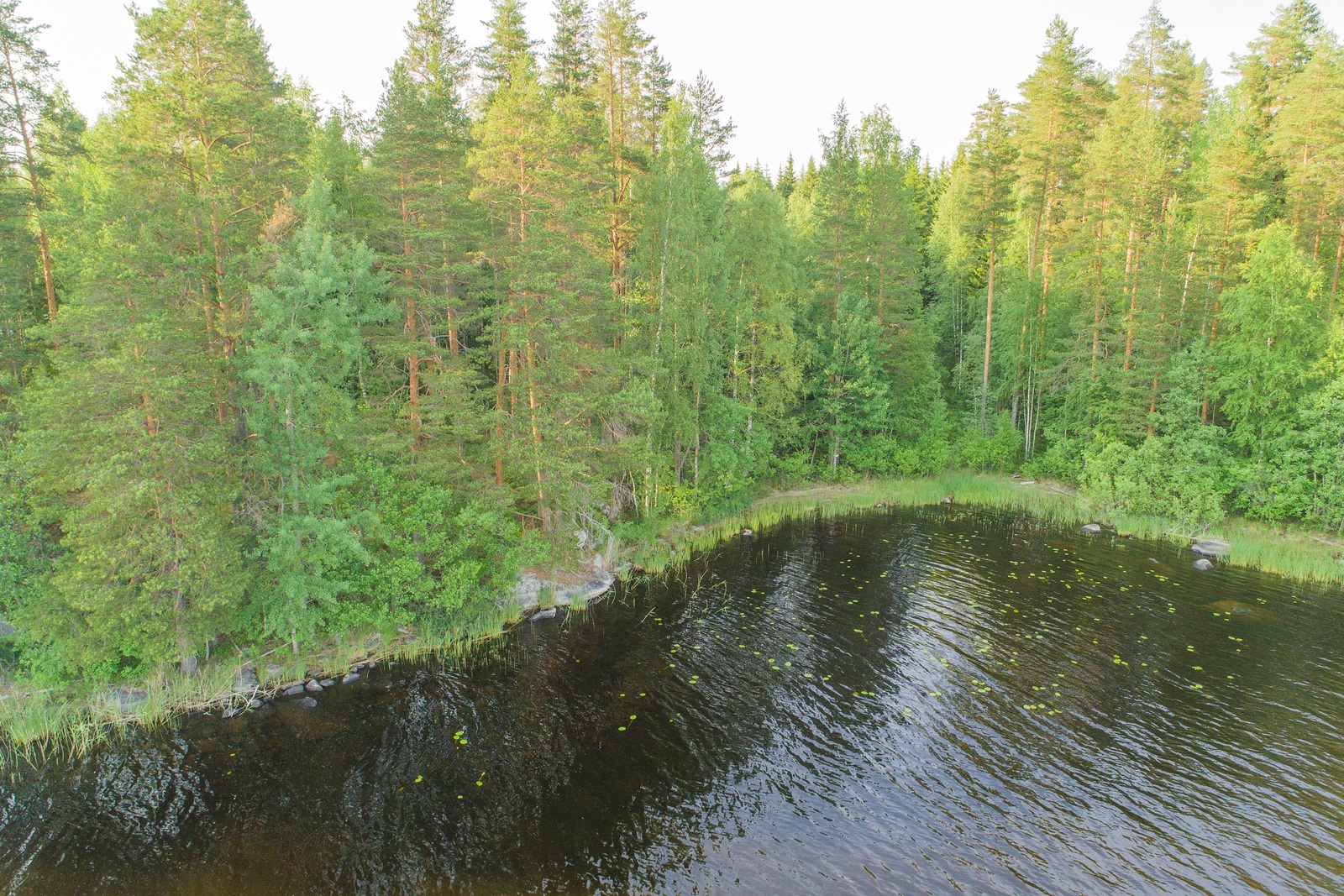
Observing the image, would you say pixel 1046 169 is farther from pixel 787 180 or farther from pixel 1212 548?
pixel 787 180

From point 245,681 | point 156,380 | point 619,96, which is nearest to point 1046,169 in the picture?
point 619,96

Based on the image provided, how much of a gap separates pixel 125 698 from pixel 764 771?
15354mm

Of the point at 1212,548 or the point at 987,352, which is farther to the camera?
the point at 987,352

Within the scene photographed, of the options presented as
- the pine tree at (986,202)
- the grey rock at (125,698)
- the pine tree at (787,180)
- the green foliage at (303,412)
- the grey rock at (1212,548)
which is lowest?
the grey rock at (125,698)

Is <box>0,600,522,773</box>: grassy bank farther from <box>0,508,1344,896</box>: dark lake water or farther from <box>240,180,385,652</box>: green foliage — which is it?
<box>240,180,385,652</box>: green foliage

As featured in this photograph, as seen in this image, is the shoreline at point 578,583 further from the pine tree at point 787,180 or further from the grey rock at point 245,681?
the pine tree at point 787,180

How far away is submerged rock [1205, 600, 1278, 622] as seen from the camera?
2034 centimetres

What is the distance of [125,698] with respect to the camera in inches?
584

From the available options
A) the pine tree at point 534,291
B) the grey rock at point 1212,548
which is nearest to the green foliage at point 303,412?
the pine tree at point 534,291

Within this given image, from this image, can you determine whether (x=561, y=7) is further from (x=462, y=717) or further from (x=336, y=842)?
(x=336, y=842)

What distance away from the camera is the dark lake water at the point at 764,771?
10.4 m

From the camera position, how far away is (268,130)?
17.0 meters

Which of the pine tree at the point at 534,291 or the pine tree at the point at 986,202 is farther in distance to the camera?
the pine tree at the point at 986,202

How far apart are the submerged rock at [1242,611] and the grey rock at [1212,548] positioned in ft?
20.5
